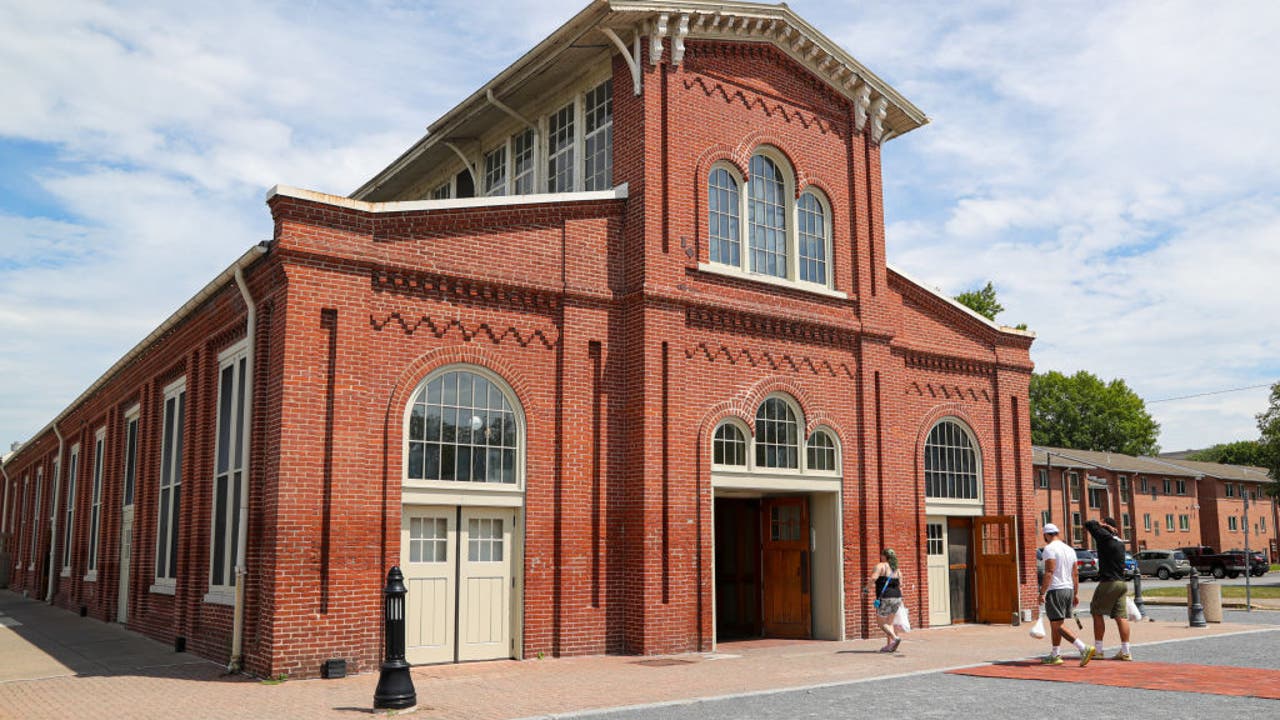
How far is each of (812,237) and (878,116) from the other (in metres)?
2.91

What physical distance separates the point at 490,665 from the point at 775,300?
7.34 metres

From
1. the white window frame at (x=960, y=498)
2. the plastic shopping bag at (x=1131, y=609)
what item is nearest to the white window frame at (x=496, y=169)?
the white window frame at (x=960, y=498)

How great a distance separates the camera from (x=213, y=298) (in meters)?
15.4

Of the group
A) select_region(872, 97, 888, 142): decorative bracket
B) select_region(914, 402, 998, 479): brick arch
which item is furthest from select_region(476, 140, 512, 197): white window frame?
select_region(914, 402, 998, 479): brick arch

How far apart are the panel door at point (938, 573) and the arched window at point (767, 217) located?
576cm

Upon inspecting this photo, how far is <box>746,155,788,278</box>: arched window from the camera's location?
17188 millimetres

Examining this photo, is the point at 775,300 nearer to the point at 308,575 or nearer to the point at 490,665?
the point at 490,665

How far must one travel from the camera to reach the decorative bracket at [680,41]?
15.8m

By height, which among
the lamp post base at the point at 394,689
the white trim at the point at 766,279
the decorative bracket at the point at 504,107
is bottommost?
the lamp post base at the point at 394,689

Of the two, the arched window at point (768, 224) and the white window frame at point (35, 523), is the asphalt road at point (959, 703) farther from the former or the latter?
the white window frame at point (35, 523)

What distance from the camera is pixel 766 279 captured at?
55.6 feet

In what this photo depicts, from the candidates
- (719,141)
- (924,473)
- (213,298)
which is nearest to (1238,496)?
(924,473)

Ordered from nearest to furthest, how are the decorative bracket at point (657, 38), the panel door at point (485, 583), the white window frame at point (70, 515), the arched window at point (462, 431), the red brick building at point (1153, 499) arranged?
the arched window at point (462, 431)
the panel door at point (485, 583)
the decorative bracket at point (657, 38)
the white window frame at point (70, 515)
the red brick building at point (1153, 499)

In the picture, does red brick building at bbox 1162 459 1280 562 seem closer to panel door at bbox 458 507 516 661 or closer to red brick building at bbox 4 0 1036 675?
red brick building at bbox 4 0 1036 675
